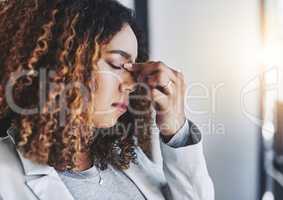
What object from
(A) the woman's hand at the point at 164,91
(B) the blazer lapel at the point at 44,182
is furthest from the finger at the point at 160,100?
(B) the blazer lapel at the point at 44,182

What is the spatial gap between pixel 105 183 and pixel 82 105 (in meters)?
0.19

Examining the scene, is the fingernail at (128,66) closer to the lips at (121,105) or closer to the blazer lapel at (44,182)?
the lips at (121,105)

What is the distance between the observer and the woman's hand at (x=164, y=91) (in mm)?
775

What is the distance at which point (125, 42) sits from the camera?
751 millimetres

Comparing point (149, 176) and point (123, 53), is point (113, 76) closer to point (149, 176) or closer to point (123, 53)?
point (123, 53)

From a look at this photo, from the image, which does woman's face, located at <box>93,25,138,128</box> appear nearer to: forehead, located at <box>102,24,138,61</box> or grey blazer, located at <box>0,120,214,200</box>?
forehead, located at <box>102,24,138,61</box>

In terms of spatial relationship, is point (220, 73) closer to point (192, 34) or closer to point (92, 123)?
point (192, 34)

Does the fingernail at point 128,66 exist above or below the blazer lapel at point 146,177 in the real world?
above

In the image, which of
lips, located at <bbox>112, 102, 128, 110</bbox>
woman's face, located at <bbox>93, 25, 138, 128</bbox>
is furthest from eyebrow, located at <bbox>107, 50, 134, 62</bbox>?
lips, located at <bbox>112, 102, 128, 110</bbox>

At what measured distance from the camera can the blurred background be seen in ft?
2.69

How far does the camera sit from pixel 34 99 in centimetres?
72

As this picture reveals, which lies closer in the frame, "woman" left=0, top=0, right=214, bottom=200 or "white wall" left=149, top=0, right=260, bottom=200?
"woman" left=0, top=0, right=214, bottom=200

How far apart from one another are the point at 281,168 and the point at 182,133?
0.92 ft

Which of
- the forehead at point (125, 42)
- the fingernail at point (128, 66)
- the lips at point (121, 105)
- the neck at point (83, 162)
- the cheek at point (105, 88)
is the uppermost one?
the forehead at point (125, 42)
